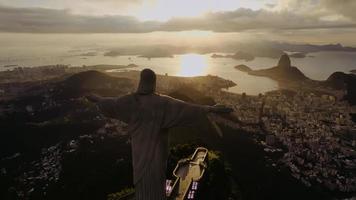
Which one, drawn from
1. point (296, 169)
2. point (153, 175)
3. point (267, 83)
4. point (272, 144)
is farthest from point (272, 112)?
point (153, 175)

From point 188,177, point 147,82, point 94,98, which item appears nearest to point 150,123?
point 147,82

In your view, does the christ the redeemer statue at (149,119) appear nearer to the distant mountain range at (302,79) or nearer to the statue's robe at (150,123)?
the statue's robe at (150,123)

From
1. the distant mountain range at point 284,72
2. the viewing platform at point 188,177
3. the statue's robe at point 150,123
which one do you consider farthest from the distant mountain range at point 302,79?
the statue's robe at point 150,123

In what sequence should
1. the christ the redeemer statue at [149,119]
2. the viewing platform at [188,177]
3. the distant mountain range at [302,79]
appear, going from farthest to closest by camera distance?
1. the distant mountain range at [302,79]
2. the viewing platform at [188,177]
3. the christ the redeemer statue at [149,119]

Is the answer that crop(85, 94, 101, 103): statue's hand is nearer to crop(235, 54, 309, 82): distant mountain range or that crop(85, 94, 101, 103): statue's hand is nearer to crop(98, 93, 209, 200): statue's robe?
crop(98, 93, 209, 200): statue's robe

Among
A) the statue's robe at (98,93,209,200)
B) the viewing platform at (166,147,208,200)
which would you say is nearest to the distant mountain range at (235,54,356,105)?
the viewing platform at (166,147,208,200)

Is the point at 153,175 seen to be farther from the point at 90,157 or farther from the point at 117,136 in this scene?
the point at 117,136

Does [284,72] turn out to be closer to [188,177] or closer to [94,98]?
[188,177]
